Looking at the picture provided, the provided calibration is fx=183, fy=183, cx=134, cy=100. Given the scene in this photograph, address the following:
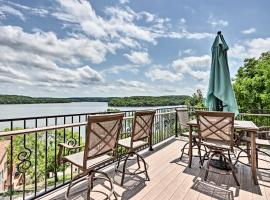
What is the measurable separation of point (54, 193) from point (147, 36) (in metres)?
10.7

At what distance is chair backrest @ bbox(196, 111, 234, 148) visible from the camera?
9.80 ft

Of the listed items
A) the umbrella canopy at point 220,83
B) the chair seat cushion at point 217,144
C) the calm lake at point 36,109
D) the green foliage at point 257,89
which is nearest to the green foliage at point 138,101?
the calm lake at point 36,109

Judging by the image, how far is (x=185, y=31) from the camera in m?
9.52

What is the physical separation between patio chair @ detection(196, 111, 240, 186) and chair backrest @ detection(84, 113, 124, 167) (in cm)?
161

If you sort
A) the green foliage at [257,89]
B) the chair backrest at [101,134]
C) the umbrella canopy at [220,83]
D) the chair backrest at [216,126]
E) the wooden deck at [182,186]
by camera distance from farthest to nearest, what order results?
1. the green foliage at [257,89]
2. the umbrella canopy at [220,83]
3. the chair backrest at [216,126]
4. the wooden deck at [182,186]
5. the chair backrest at [101,134]

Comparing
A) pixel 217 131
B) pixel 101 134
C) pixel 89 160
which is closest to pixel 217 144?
pixel 217 131

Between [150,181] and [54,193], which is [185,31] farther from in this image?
[54,193]

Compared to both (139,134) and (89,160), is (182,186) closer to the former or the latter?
(139,134)

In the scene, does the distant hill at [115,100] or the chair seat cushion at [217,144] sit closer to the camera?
the chair seat cushion at [217,144]

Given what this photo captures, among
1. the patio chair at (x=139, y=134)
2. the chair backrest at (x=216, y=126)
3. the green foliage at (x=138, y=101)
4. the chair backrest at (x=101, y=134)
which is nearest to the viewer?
the chair backrest at (x=101, y=134)

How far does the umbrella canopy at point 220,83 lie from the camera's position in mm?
3754

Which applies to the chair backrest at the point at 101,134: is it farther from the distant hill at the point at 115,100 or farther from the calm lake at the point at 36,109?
the distant hill at the point at 115,100

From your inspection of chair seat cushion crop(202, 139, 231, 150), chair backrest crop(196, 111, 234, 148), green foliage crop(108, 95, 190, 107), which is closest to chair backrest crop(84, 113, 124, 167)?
chair backrest crop(196, 111, 234, 148)

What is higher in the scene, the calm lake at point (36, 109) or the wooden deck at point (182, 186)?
the calm lake at point (36, 109)
